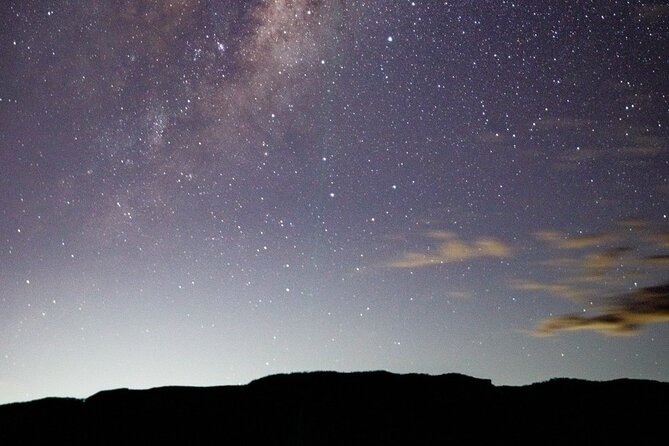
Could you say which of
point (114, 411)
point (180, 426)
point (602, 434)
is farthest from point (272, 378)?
point (602, 434)

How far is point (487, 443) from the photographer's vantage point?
37.6 ft

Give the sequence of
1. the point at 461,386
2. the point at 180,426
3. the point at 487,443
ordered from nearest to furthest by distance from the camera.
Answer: the point at 487,443 → the point at 180,426 → the point at 461,386

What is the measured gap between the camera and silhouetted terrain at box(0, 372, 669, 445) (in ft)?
38.6

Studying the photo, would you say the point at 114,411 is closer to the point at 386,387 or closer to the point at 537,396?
the point at 386,387

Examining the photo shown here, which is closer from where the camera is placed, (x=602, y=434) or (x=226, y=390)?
(x=602, y=434)

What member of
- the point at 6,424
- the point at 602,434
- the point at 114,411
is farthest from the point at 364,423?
the point at 6,424

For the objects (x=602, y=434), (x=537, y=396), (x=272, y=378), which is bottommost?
(x=602, y=434)

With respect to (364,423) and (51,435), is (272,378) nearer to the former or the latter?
(364,423)

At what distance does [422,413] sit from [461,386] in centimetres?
143

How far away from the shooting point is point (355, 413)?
1208cm

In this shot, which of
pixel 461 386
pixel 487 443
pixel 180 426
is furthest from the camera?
pixel 461 386

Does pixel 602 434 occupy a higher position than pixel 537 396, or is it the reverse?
pixel 537 396

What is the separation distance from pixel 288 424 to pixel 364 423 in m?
1.54

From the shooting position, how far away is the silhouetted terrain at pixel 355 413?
38.6 ft
